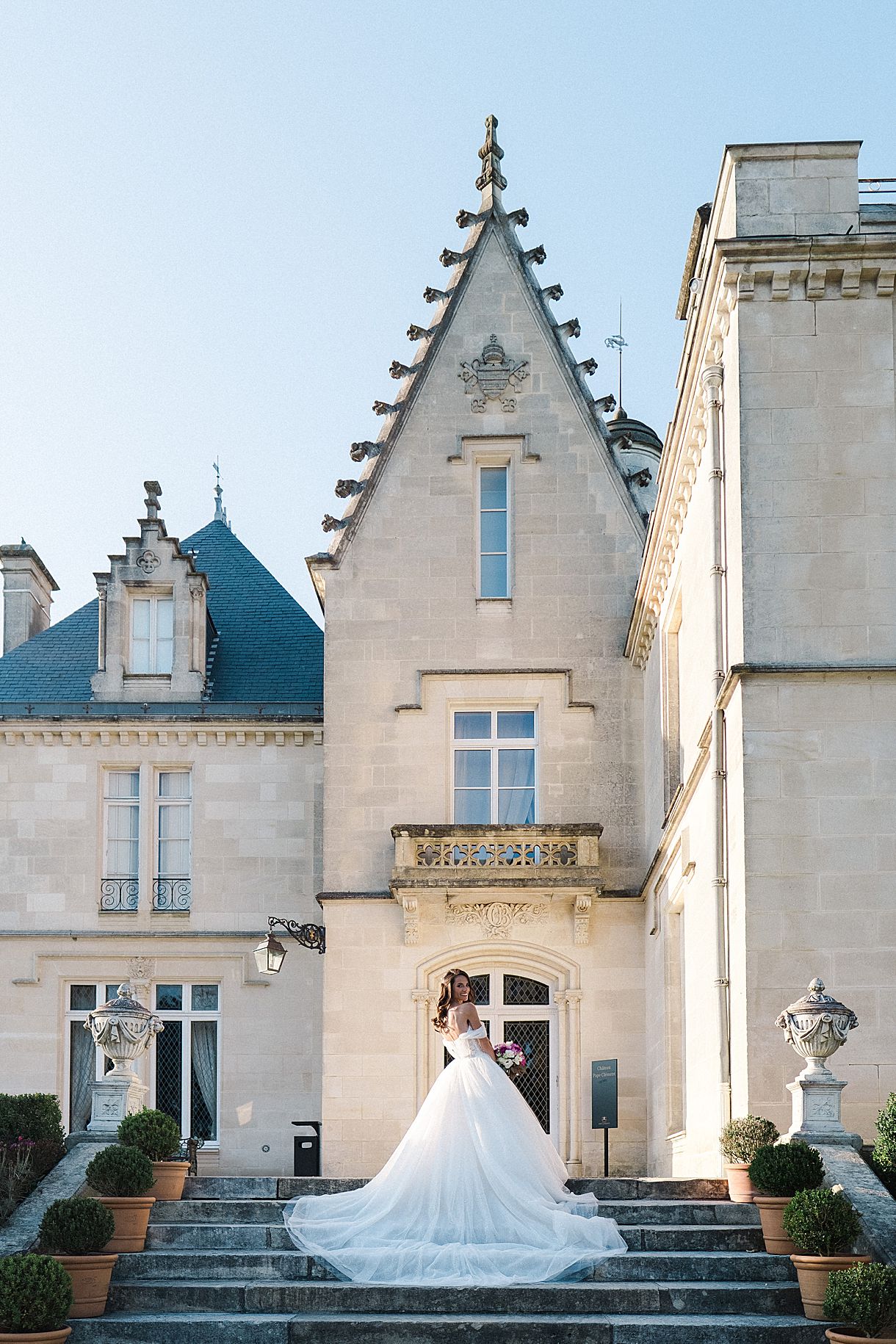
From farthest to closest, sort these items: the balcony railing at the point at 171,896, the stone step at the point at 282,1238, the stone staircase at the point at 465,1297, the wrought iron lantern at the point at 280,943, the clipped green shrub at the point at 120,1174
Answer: the balcony railing at the point at 171,896 → the wrought iron lantern at the point at 280,943 → the clipped green shrub at the point at 120,1174 → the stone step at the point at 282,1238 → the stone staircase at the point at 465,1297

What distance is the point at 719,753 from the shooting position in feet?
45.8

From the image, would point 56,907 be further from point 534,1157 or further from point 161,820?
point 534,1157

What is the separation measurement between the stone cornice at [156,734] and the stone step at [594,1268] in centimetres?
1129

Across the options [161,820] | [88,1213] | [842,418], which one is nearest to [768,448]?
[842,418]

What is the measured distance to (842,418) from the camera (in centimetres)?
1389

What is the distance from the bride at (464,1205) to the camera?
1097 cm

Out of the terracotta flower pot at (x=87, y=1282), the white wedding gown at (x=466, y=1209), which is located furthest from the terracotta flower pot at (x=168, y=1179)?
the terracotta flower pot at (x=87, y=1282)

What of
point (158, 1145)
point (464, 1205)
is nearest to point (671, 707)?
point (158, 1145)

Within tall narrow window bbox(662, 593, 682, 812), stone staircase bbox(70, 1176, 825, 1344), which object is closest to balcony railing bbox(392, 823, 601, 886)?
tall narrow window bbox(662, 593, 682, 812)

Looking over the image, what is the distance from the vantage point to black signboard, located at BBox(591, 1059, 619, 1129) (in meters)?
18.2

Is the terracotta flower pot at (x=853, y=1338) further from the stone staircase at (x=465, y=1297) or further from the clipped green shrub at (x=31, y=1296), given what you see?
the clipped green shrub at (x=31, y=1296)

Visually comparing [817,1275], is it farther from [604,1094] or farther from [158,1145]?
[604,1094]

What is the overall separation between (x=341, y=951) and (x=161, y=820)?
3889 millimetres

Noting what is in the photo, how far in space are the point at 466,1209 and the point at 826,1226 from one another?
2.26 m
